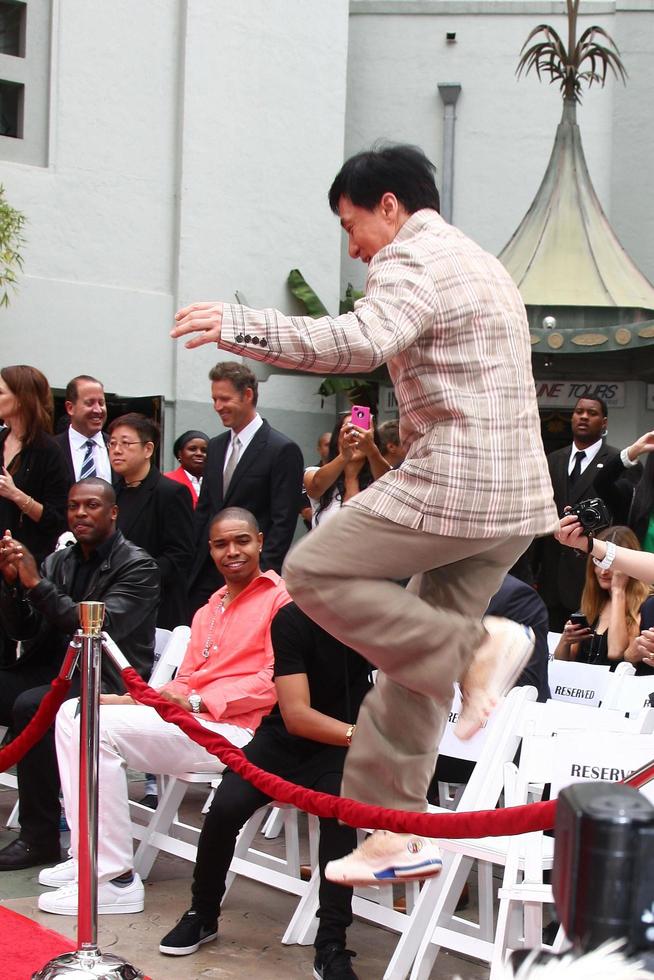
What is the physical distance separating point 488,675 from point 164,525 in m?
3.20

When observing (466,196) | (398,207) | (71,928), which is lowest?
(71,928)

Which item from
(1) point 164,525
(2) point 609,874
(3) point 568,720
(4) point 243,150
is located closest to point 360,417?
(1) point 164,525

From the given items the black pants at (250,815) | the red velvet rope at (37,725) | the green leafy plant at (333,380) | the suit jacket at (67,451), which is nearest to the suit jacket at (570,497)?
the suit jacket at (67,451)

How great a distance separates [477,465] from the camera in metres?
2.97

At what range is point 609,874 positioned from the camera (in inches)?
45.3

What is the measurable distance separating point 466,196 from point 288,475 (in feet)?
33.4

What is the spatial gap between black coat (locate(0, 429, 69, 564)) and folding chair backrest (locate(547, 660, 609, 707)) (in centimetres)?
245

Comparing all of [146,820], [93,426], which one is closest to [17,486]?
[93,426]

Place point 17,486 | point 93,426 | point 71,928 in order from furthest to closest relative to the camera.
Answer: point 93,426 → point 17,486 → point 71,928

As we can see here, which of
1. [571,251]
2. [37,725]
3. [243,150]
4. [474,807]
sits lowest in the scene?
[474,807]

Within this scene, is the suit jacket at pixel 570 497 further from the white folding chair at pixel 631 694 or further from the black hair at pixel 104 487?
the black hair at pixel 104 487

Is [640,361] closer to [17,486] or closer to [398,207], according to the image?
[17,486]

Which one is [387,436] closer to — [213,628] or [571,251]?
[213,628]

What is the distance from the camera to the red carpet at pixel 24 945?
3.66m
